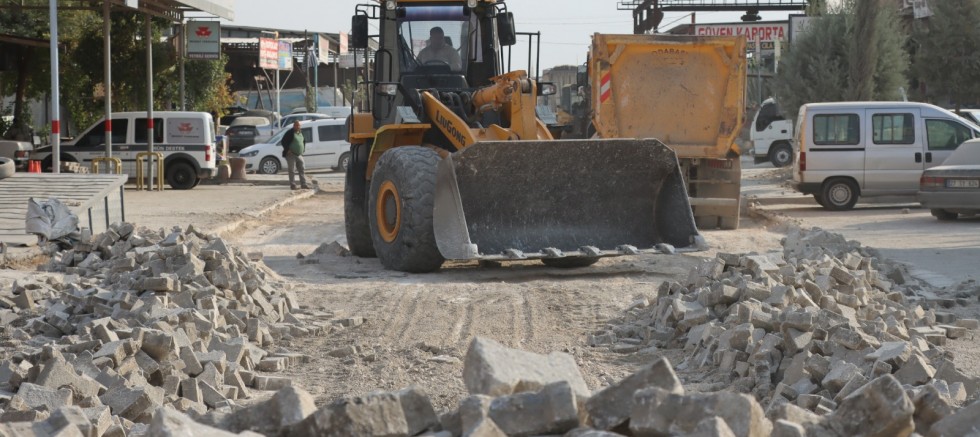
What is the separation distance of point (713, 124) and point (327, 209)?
8.92 m

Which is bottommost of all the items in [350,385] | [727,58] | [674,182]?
[350,385]

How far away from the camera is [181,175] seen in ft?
95.0

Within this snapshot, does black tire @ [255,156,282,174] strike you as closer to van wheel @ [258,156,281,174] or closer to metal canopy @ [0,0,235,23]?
van wheel @ [258,156,281,174]

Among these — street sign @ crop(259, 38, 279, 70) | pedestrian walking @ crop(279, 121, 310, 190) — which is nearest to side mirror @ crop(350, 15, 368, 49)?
pedestrian walking @ crop(279, 121, 310, 190)

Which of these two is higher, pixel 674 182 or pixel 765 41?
pixel 765 41

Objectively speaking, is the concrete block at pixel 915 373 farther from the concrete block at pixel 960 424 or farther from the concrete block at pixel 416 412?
the concrete block at pixel 416 412

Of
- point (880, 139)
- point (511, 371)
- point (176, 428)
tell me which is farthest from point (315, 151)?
point (176, 428)

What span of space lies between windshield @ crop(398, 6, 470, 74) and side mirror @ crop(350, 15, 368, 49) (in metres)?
0.49

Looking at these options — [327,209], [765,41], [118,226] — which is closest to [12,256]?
[118,226]

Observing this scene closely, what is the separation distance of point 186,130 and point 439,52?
50.8 ft

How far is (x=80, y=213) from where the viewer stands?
14555 mm

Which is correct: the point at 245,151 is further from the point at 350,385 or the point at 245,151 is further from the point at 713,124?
the point at 350,385

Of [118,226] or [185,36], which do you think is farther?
[185,36]

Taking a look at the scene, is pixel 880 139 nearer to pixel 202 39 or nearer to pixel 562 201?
pixel 562 201
